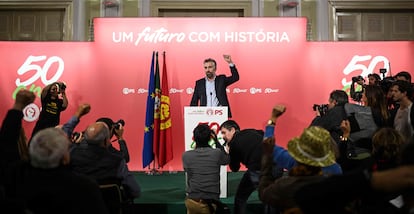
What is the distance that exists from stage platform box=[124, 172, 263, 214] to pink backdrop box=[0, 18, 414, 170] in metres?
0.58

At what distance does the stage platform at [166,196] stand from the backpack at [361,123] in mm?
1144

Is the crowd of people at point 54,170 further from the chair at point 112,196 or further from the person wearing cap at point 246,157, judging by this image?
the person wearing cap at point 246,157

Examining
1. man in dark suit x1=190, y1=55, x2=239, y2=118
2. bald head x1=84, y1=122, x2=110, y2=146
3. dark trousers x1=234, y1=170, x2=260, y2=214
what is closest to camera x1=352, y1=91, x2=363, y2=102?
man in dark suit x1=190, y1=55, x2=239, y2=118

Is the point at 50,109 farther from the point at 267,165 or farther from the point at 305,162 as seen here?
the point at 305,162

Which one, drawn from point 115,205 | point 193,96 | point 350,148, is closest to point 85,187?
point 115,205

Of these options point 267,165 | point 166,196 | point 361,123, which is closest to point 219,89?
point 166,196

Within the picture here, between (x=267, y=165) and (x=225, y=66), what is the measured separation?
4.36 metres

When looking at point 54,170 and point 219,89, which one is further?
point 219,89

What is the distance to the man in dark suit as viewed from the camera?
250 inches

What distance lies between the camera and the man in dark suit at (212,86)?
250 inches

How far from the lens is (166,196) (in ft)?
16.4

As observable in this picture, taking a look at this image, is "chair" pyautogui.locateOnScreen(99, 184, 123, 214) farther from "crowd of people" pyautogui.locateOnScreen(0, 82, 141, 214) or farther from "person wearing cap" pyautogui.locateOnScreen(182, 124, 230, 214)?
"person wearing cap" pyautogui.locateOnScreen(182, 124, 230, 214)

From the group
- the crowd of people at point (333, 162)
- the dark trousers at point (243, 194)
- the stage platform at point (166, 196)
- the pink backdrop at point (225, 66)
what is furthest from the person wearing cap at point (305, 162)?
the pink backdrop at point (225, 66)

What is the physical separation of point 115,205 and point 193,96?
132 inches
